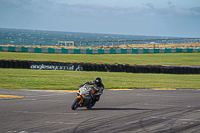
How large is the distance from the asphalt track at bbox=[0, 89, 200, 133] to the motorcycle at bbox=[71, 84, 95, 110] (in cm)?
25

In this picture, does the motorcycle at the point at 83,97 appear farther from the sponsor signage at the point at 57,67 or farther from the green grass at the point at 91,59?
the green grass at the point at 91,59

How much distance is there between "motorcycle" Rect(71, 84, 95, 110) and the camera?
11.4 m

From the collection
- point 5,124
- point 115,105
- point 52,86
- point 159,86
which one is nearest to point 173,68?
point 159,86

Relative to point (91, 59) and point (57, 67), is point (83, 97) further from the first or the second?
point (91, 59)

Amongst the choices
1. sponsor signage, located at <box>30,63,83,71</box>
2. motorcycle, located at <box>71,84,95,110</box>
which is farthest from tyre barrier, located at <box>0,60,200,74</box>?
motorcycle, located at <box>71,84,95,110</box>

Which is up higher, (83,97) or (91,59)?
(91,59)

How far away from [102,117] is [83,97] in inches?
55.6

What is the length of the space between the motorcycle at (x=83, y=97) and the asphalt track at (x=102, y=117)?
254 millimetres

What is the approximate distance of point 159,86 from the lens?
22328 mm

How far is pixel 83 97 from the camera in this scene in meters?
11.4

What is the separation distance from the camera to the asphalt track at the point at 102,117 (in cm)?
852

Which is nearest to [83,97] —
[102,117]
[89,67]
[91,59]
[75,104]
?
[75,104]

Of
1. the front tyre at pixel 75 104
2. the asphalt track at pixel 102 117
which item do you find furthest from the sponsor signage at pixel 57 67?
the front tyre at pixel 75 104

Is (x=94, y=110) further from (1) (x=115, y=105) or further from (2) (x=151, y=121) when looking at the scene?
(2) (x=151, y=121)
